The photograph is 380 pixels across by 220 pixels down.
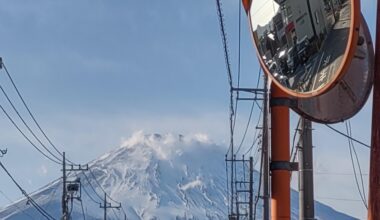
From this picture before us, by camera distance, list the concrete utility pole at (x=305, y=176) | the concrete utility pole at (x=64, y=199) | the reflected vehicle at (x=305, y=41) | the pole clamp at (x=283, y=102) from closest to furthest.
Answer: the reflected vehicle at (x=305, y=41)
the pole clamp at (x=283, y=102)
the concrete utility pole at (x=305, y=176)
the concrete utility pole at (x=64, y=199)

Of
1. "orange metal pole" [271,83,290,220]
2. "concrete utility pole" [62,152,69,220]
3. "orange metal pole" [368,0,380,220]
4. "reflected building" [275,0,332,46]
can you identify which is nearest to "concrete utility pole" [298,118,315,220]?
"orange metal pole" [271,83,290,220]

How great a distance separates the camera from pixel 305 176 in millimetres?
11367

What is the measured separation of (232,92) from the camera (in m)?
26.9

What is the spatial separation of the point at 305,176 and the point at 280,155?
18.1 feet

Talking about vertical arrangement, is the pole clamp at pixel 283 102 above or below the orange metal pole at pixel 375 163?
above

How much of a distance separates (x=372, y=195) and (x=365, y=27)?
1.12 m

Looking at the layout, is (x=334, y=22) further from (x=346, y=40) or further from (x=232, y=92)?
(x=232, y=92)

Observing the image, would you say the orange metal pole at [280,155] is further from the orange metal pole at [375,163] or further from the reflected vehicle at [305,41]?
the orange metal pole at [375,163]

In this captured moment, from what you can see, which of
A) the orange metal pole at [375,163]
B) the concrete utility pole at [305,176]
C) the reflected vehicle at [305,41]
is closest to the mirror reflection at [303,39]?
the reflected vehicle at [305,41]

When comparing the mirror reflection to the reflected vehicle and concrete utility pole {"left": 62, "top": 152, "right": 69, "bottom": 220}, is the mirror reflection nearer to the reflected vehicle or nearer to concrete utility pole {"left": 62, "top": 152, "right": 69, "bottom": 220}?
the reflected vehicle

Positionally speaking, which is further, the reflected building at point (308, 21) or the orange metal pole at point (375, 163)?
the reflected building at point (308, 21)

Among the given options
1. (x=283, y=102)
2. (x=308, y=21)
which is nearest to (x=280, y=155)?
(x=283, y=102)

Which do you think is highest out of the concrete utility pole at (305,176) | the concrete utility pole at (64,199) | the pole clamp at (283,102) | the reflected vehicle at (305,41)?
the reflected vehicle at (305,41)

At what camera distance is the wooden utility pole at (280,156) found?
592 centimetres
